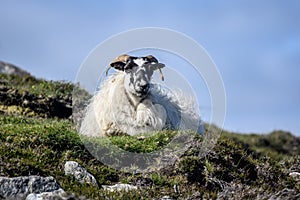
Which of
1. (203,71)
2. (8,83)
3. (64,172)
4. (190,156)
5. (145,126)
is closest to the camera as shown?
(64,172)

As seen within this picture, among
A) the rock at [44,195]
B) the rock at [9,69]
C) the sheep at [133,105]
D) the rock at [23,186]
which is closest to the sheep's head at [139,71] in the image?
the sheep at [133,105]

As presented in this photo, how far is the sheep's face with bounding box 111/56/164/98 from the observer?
12.1 metres

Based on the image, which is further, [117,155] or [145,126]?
[145,126]

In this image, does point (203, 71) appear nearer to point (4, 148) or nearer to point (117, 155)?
point (117, 155)

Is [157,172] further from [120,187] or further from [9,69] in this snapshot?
[9,69]

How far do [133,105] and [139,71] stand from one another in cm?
74

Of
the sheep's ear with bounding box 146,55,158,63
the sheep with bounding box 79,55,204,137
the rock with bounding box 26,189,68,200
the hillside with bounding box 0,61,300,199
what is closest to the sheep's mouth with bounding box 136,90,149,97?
the sheep with bounding box 79,55,204,137

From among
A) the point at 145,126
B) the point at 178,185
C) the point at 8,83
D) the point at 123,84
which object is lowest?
the point at 178,185

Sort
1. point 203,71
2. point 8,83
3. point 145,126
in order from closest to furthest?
point 203,71 < point 145,126 < point 8,83

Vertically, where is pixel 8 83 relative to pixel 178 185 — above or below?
above

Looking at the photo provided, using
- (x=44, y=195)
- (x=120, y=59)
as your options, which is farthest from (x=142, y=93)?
(x=44, y=195)

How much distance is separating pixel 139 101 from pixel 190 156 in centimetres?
228

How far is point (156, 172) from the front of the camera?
10008mm

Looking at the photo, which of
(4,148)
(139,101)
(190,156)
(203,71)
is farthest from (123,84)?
(4,148)
